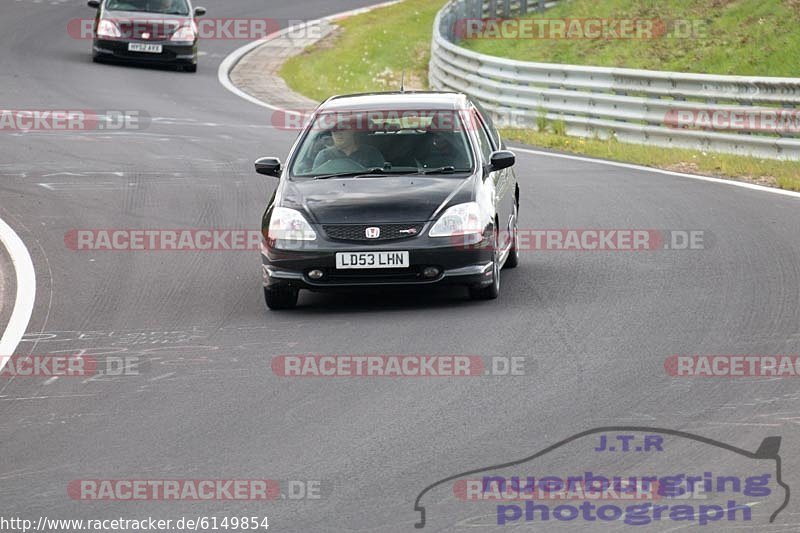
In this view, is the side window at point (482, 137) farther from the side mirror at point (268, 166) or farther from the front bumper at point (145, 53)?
the front bumper at point (145, 53)

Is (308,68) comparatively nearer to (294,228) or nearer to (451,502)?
(294,228)

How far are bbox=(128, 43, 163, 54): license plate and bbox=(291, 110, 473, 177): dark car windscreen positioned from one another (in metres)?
19.2

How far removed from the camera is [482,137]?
1318 centimetres

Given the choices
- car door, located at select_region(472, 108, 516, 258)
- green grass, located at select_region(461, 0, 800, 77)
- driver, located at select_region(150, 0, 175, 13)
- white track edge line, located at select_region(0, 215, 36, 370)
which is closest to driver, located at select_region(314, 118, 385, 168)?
car door, located at select_region(472, 108, 516, 258)

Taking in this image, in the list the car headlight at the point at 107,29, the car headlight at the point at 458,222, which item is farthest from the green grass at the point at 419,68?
the car headlight at the point at 458,222

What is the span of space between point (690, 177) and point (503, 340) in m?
9.21

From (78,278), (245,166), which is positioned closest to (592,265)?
(78,278)

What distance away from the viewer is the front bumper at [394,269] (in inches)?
449

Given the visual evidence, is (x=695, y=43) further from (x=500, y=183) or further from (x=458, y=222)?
(x=458, y=222)

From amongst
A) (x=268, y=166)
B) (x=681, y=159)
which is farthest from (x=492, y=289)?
(x=681, y=159)

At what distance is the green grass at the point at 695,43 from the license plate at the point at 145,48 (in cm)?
696

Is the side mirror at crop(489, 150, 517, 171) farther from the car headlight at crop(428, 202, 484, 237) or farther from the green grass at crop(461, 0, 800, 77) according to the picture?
the green grass at crop(461, 0, 800, 77)

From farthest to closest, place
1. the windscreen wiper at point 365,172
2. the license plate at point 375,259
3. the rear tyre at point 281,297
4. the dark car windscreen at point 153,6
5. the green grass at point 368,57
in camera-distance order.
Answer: the dark car windscreen at point 153,6 → the green grass at point 368,57 → the windscreen wiper at point 365,172 → the rear tyre at point 281,297 → the license plate at point 375,259

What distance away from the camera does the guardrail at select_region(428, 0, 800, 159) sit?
20141 millimetres
